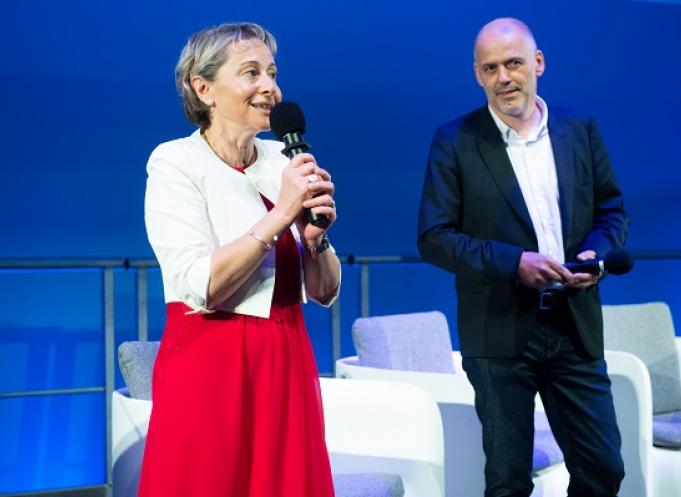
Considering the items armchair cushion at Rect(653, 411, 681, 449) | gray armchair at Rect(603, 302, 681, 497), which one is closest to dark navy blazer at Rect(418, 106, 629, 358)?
gray armchair at Rect(603, 302, 681, 497)

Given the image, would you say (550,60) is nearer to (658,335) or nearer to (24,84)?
(658,335)

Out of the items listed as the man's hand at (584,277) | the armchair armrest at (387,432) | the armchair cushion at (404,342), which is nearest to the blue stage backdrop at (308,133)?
the armchair cushion at (404,342)

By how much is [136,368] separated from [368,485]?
703 millimetres

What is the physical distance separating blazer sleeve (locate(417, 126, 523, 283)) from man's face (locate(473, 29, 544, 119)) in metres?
0.16

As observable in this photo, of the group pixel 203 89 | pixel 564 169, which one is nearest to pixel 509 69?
pixel 564 169

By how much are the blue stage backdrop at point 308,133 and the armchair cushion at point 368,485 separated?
86.7 inches

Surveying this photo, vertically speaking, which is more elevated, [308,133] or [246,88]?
[308,133]

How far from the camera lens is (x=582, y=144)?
2.83 m

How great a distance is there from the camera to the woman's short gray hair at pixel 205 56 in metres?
1.83

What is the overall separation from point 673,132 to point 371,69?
1.97 metres

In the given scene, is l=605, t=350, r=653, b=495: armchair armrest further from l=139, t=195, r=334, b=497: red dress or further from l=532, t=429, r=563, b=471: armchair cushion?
l=139, t=195, r=334, b=497: red dress

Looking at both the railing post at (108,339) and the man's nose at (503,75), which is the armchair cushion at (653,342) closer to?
the man's nose at (503,75)

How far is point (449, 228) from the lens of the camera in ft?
9.04

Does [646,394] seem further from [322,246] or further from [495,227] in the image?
[322,246]
